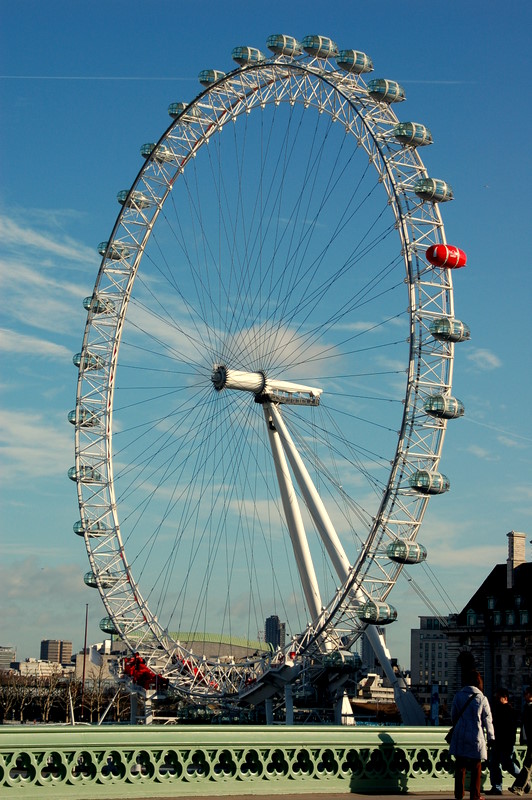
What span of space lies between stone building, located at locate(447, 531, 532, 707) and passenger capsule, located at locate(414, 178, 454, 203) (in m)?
43.1

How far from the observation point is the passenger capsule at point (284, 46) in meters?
55.6

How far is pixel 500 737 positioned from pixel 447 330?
31203 millimetres

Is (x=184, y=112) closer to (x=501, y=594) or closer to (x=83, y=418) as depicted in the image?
(x=83, y=418)

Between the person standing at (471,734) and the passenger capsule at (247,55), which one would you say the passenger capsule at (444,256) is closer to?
the passenger capsule at (247,55)

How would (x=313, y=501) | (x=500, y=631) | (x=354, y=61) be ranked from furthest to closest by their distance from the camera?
(x=500, y=631) → (x=313, y=501) → (x=354, y=61)

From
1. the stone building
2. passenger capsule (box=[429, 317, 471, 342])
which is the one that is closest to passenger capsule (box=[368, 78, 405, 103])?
passenger capsule (box=[429, 317, 471, 342])

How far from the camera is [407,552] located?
49219 mm

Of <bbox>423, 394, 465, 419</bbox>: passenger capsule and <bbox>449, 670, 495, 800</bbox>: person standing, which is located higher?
<bbox>423, 394, 465, 419</bbox>: passenger capsule

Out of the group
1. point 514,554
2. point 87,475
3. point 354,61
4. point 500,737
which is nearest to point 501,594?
point 514,554

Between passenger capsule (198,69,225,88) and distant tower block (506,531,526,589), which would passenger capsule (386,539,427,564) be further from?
distant tower block (506,531,526,589)

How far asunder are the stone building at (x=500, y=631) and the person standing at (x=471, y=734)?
69.7m

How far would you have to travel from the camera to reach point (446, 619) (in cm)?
9256

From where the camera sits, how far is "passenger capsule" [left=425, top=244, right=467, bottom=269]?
4966cm

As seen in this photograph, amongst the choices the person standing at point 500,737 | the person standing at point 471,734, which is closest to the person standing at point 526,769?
the person standing at point 500,737
